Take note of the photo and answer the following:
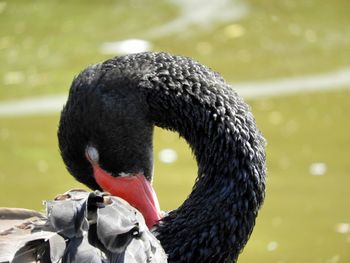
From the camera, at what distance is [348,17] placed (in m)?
8.80

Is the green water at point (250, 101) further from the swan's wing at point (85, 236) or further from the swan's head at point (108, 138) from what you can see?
the swan's wing at point (85, 236)

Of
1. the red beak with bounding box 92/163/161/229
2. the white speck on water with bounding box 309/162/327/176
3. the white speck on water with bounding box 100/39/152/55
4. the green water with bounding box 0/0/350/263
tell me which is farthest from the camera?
the white speck on water with bounding box 100/39/152/55

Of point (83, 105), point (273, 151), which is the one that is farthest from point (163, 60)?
point (273, 151)

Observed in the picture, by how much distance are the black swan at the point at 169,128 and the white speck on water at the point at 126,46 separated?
3.99 meters

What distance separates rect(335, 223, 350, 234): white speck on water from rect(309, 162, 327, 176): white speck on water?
22.6 inches

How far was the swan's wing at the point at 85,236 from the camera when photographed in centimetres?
299

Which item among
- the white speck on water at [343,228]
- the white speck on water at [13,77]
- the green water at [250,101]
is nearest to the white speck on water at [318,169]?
the green water at [250,101]

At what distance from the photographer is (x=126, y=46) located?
316 inches

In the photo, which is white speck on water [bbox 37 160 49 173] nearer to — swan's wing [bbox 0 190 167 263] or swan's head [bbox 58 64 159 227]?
swan's head [bbox 58 64 159 227]

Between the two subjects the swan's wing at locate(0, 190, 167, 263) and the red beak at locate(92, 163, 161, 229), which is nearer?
the swan's wing at locate(0, 190, 167, 263)

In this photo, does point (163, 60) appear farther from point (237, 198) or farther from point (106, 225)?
point (106, 225)

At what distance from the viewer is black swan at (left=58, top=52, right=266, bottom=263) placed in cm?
366

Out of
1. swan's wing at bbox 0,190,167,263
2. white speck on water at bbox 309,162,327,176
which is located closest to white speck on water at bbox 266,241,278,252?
white speck on water at bbox 309,162,327,176

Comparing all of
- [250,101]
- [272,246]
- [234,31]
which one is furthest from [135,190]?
[234,31]
